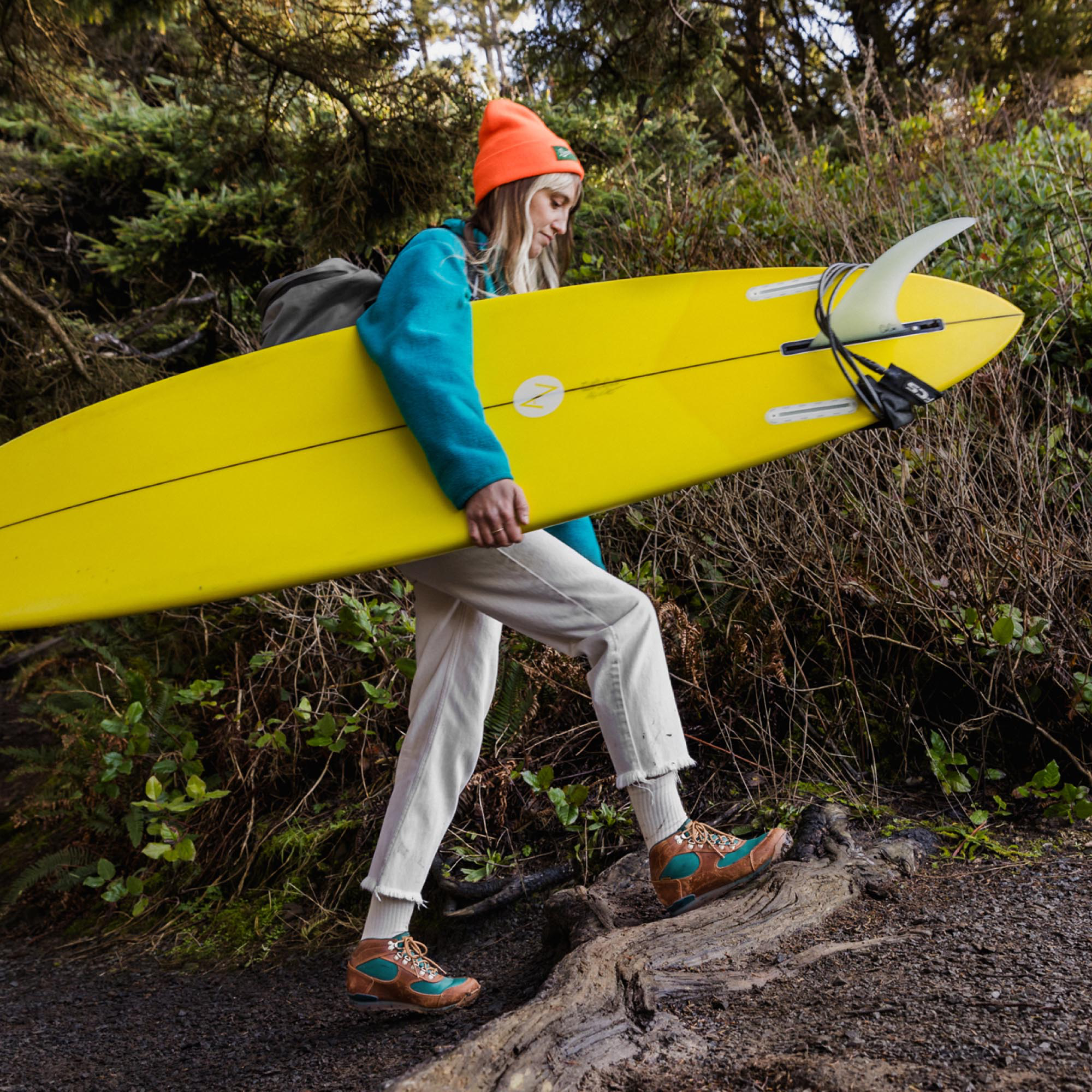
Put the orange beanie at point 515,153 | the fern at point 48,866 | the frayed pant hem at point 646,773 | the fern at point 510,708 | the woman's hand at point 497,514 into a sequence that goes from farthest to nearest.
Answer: the fern at point 48,866 → the fern at point 510,708 → the orange beanie at point 515,153 → the frayed pant hem at point 646,773 → the woman's hand at point 497,514

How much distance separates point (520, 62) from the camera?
12.7 ft

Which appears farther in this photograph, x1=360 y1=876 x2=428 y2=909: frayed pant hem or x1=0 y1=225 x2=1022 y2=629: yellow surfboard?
x1=0 y1=225 x2=1022 y2=629: yellow surfboard

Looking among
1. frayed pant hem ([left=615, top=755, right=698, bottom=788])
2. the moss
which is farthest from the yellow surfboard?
the moss

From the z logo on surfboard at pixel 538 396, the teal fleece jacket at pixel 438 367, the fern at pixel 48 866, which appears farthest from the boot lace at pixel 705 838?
the fern at pixel 48 866

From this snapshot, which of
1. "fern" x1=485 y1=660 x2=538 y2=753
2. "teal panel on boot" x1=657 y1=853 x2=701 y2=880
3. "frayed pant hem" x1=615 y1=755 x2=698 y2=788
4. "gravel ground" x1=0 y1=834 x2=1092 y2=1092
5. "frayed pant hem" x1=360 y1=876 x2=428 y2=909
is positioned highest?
"fern" x1=485 y1=660 x2=538 y2=753

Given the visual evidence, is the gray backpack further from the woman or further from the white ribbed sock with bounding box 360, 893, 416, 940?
the white ribbed sock with bounding box 360, 893, 416, 940

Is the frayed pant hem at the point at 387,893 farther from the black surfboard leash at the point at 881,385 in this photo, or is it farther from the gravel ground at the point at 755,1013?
the black surfboard leash at the point at 881,385

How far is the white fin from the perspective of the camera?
2.14m

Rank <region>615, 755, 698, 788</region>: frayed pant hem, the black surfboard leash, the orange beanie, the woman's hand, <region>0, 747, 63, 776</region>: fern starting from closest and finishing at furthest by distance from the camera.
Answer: the woman's hand < <region>615, 755, 698, 788</region>: frayed pant hem < the orange beanie < the black surfboard leash < <region>0, 747, 63, 776</region>: fern

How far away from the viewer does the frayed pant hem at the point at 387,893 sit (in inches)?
70.1

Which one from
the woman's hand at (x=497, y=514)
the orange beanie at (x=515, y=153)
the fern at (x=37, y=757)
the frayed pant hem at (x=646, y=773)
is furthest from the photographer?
the fern at (x=37, y=757)

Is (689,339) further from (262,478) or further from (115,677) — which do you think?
(115,677)

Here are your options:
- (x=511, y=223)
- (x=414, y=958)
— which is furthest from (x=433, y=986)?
(x=511, y=223)

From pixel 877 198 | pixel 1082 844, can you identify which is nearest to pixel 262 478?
pixel 1082 844
